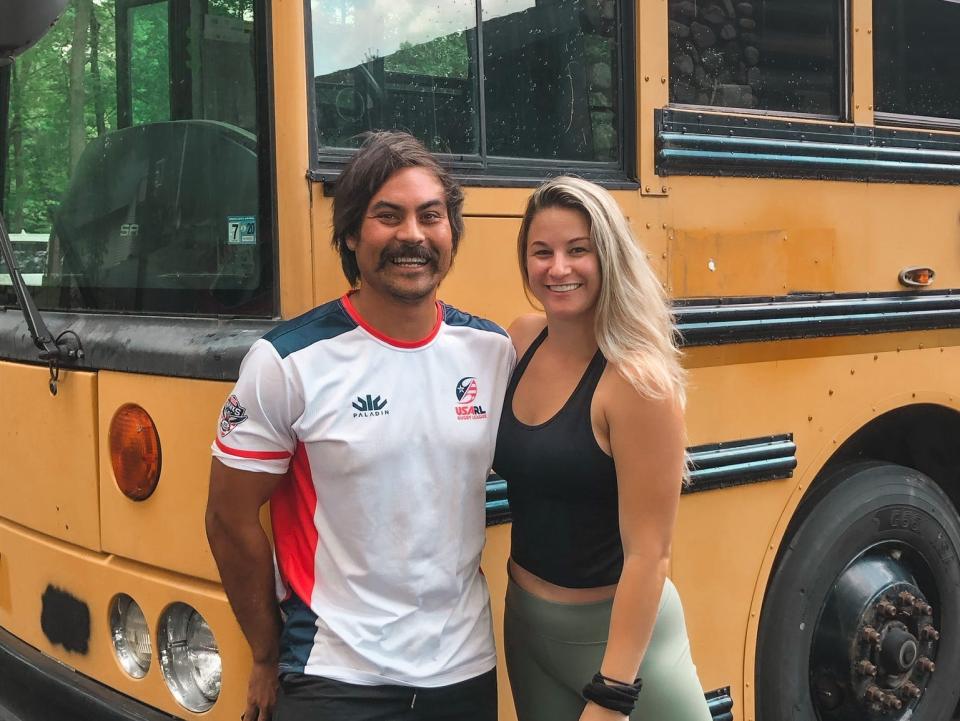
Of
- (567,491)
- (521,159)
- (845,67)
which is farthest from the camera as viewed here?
(845,67)

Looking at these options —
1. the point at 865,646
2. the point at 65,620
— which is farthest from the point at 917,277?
the point at 65,620

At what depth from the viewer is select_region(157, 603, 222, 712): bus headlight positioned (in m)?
2.28

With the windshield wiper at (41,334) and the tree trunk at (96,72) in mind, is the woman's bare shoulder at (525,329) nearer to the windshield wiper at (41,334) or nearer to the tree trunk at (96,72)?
the windshield wiper at (41,334)

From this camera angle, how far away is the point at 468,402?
6.49 feet

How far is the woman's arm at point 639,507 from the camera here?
73.0 inches

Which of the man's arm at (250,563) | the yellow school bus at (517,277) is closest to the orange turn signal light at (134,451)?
the yellow school bus at (517,277)

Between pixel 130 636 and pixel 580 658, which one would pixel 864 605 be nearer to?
pixel 580 658

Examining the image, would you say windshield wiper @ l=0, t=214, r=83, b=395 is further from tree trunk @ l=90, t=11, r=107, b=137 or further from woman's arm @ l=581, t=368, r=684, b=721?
woman's arm @ l=581, t=368, r=684, b=721

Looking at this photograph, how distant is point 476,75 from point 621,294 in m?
0.62

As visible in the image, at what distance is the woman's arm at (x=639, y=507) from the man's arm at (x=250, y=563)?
0.57 m

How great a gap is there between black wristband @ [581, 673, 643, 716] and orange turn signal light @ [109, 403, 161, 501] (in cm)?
95

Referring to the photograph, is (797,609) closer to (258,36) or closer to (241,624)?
(241,624)

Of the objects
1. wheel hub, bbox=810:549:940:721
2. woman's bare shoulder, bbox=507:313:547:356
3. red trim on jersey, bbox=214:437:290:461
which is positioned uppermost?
woman's bare shoulder, bbox=507:313:547:356

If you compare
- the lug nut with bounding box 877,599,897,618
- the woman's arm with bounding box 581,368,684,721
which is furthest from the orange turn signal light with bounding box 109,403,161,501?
the lug nut with bounding box 877,599,897,618
